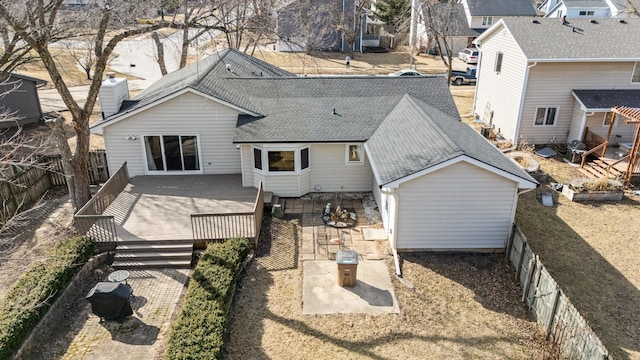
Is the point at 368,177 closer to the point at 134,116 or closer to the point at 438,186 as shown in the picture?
the point at 438,186

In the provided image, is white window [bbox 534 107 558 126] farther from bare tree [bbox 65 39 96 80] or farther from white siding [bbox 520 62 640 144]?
bare tree [bbox 65 39 96 80]

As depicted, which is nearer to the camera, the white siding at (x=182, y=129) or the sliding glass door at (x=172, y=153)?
the white siding at (x=182, y=129)

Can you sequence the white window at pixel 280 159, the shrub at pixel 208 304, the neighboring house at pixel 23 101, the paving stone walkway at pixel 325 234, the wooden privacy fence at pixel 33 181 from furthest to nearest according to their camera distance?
the neighboring house at pixel 23 101 < the white window at pixel 280 159 < the wooden privacy fence at pixel 33 181 < the paving stone walkway at pixel 325 234 < the shrub at pixel 208 304

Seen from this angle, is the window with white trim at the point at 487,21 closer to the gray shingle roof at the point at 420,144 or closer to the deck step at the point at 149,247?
the gray shingle roof at the point at 420,144

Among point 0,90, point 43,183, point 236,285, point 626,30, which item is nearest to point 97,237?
point 236,285

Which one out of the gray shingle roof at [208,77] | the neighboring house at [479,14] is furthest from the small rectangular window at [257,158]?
the neighboring house at [479,14]

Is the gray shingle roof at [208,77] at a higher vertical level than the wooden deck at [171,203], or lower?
higher

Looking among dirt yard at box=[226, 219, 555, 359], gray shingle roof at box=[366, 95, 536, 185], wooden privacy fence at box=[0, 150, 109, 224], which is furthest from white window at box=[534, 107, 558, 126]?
wooden privacy fence at box=[0, 150, 109, 224]
